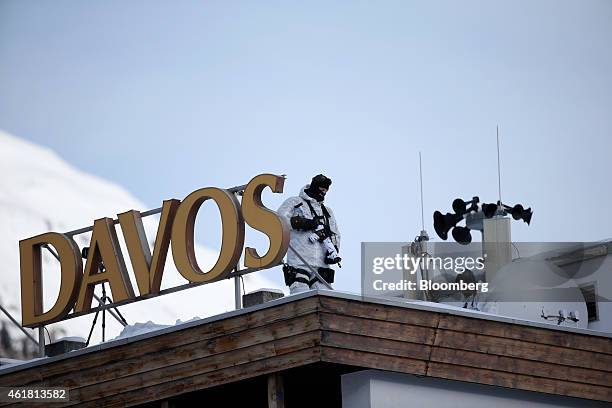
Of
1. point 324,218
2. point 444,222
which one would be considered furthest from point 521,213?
point 324,218

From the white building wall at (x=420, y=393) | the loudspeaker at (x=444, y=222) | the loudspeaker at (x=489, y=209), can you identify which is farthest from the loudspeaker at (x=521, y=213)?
the white building wall at (x=420, y=393)

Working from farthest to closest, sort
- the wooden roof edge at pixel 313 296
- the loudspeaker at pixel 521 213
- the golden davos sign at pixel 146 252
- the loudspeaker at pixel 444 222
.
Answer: the loudspeaker at pixel 444 222
the loudspeaker at pixel 521 213
the golden davos sign at pixel 146 252
the wooden roof edge at pixel 313 296

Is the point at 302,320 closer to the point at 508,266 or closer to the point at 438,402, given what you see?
the point at 438,402

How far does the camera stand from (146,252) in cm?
2391

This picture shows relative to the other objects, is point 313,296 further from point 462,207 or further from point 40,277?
point 462,207

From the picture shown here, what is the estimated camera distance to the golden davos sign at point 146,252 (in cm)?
2256

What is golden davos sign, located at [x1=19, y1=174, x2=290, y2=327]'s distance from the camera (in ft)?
74.0

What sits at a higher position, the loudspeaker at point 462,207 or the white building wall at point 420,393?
the loudspeaker at point 462,207

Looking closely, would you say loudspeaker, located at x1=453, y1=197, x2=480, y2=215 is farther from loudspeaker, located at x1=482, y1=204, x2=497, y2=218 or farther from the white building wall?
the white building wall

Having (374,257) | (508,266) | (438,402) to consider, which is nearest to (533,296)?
(508,266)

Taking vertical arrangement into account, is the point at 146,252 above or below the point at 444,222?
below

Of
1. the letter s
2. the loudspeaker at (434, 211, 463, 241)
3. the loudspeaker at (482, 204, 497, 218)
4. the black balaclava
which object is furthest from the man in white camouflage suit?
the loudspeaker at (434, 211, 463, 241)

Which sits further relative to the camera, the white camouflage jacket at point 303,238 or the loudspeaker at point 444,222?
the loudspeaker at point 444,222

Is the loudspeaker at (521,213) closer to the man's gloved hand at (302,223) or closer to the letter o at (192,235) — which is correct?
the man's gloved hand at (302,223)
